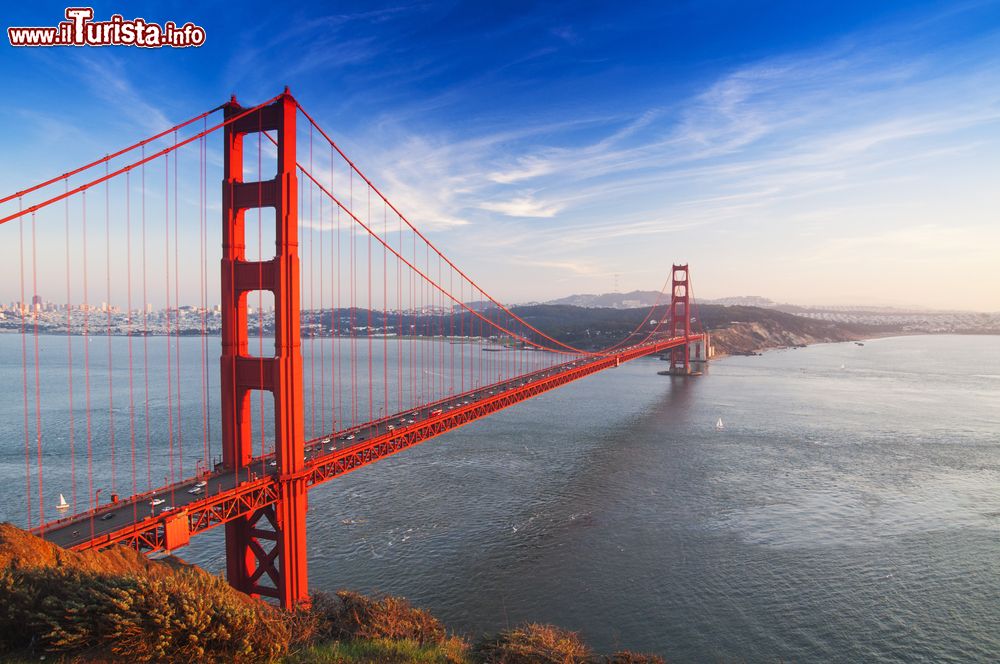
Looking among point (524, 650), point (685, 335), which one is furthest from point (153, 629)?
point (685, 335)

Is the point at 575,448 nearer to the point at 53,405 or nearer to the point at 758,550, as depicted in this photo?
the point at 758,550

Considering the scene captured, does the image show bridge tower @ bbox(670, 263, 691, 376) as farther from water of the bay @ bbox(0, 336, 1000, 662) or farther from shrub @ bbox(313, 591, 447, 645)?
shrub @ bbox(313, 591, 447, 645)

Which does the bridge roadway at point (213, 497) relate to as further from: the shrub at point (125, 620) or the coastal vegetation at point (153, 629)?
the shrub at point (125, 620)

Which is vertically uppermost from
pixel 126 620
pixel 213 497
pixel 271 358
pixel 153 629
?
pixel 271 358

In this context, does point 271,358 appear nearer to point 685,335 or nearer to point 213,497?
point 213,497

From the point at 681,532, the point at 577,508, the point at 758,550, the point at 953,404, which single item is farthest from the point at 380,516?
the point at 953,404

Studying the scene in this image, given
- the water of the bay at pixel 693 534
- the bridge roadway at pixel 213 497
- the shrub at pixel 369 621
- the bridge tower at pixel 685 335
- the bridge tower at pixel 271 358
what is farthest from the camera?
the bridge tower at pixel 685 335

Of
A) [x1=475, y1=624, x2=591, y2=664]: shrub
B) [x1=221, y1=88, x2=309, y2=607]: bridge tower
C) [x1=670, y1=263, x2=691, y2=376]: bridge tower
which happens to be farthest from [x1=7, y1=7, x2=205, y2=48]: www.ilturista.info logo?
[x1=670, y1=263, x2=691, y2=376]: bridge tower

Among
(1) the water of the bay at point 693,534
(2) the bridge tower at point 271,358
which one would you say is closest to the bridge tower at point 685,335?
(1) the water of the bay at point 693,534
